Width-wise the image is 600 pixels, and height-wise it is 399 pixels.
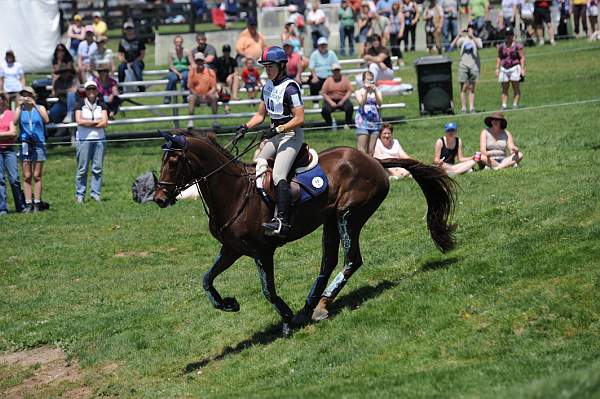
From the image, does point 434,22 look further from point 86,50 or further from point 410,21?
point 86,50

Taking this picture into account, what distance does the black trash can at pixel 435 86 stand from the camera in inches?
1105

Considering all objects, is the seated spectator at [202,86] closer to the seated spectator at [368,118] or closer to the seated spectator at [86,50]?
the seated spectator at [86,50]

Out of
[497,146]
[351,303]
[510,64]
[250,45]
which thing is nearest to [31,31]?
[250,45]

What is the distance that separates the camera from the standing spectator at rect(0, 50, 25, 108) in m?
27.7

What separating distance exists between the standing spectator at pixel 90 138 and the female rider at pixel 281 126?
10.1m

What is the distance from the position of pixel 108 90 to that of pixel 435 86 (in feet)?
27.5

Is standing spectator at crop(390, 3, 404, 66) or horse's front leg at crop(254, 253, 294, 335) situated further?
standing spectator at crop(390, 3, 404, 66)

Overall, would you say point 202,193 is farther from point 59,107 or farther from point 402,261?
point 59,107

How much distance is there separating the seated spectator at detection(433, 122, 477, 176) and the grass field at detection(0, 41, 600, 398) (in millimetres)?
527

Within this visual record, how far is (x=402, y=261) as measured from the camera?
→ 47.7 feet

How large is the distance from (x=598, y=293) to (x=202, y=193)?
4.50 meters

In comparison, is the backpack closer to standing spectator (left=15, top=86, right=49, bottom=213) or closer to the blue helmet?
standing spectator (left=15, top=86, right=49, bottom=213)

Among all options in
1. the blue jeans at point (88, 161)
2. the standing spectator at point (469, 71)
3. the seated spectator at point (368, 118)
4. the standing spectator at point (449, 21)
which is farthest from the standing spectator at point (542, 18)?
the blue jeans at point (88, 161)

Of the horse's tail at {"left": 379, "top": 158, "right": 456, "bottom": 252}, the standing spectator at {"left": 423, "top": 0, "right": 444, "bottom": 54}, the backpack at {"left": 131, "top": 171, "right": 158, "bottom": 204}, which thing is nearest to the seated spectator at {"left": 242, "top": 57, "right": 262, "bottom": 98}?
the backpack at {"left": 131, "top": 171, "right": 158, "bottom": 204}
